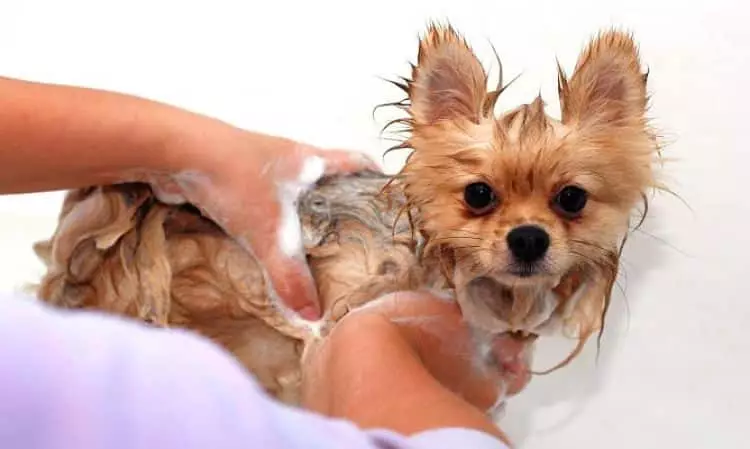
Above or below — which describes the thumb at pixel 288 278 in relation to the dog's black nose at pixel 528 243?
below

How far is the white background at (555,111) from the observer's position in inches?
58.6

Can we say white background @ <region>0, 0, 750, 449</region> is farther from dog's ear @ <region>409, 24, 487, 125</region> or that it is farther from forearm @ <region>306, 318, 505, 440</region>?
forearm @ <region>306, 318, 505, 440</region>

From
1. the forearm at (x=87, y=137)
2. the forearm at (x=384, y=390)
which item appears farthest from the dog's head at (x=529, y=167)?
the forearm at (x=87, y=137)

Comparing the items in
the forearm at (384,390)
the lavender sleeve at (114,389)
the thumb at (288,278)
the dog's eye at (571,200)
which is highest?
the lavender sleeve at (114,389)

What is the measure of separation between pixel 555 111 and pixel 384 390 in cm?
80

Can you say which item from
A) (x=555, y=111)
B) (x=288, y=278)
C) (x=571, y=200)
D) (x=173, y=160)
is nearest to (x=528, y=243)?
(x=571, y=200)

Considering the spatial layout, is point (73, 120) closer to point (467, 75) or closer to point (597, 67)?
point (467, 75)

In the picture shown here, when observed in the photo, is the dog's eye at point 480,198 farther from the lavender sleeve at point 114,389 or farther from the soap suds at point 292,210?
the lavender sleeve at point 114,389

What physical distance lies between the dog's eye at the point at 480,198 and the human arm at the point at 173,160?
0.27m

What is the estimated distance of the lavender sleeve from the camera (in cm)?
35

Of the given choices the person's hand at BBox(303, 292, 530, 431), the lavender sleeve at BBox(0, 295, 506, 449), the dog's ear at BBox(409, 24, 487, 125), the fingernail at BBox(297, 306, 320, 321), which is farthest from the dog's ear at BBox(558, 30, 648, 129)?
the lavender sleeve at BBox(0, 295, 506, 449)

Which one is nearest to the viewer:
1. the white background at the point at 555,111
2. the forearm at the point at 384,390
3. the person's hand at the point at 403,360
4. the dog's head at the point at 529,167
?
the forearm at the point at 384,390

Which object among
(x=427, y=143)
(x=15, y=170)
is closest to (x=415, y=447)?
(x=427, y=143)

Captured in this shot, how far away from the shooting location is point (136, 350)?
0.37 m
